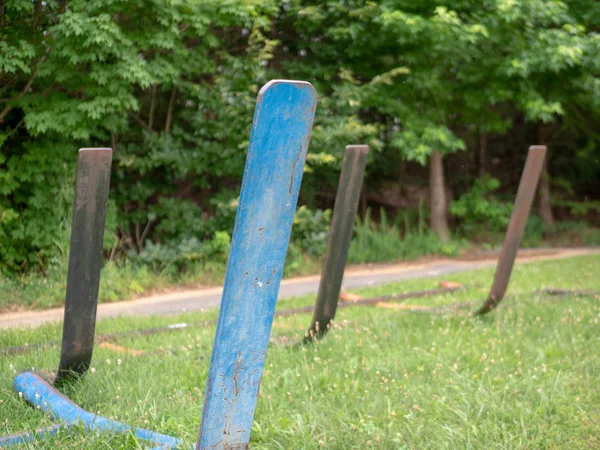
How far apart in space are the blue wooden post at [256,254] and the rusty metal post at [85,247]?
1.60 metres

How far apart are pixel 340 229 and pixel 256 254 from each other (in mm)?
2592

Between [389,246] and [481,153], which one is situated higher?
[481,153]

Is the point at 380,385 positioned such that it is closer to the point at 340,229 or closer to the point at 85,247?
the point at 340,229

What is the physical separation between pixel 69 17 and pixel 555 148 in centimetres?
1494

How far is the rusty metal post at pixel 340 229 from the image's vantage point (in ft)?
15.2

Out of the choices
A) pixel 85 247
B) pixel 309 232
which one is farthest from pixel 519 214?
pixel 309 232

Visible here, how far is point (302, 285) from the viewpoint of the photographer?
9.43 meters

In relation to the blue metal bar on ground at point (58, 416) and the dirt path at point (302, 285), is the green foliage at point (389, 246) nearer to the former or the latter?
the dirt path at point (302, 285)

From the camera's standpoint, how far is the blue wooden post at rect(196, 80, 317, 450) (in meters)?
2.08

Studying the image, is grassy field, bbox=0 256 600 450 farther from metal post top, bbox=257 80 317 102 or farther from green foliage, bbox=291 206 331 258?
green foliage, bbox=291 206 331 258

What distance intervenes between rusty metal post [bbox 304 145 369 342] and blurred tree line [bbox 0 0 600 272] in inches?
172

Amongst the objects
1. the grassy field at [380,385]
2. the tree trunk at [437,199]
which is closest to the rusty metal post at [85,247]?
the grassy field at [380,385]

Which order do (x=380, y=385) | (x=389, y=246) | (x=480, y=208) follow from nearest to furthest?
(x=380, y=385) < (x=389, y=246) < (x=480, y=208)

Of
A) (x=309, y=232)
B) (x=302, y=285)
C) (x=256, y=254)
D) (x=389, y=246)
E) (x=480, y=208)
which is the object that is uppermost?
(x=256, y=254)
